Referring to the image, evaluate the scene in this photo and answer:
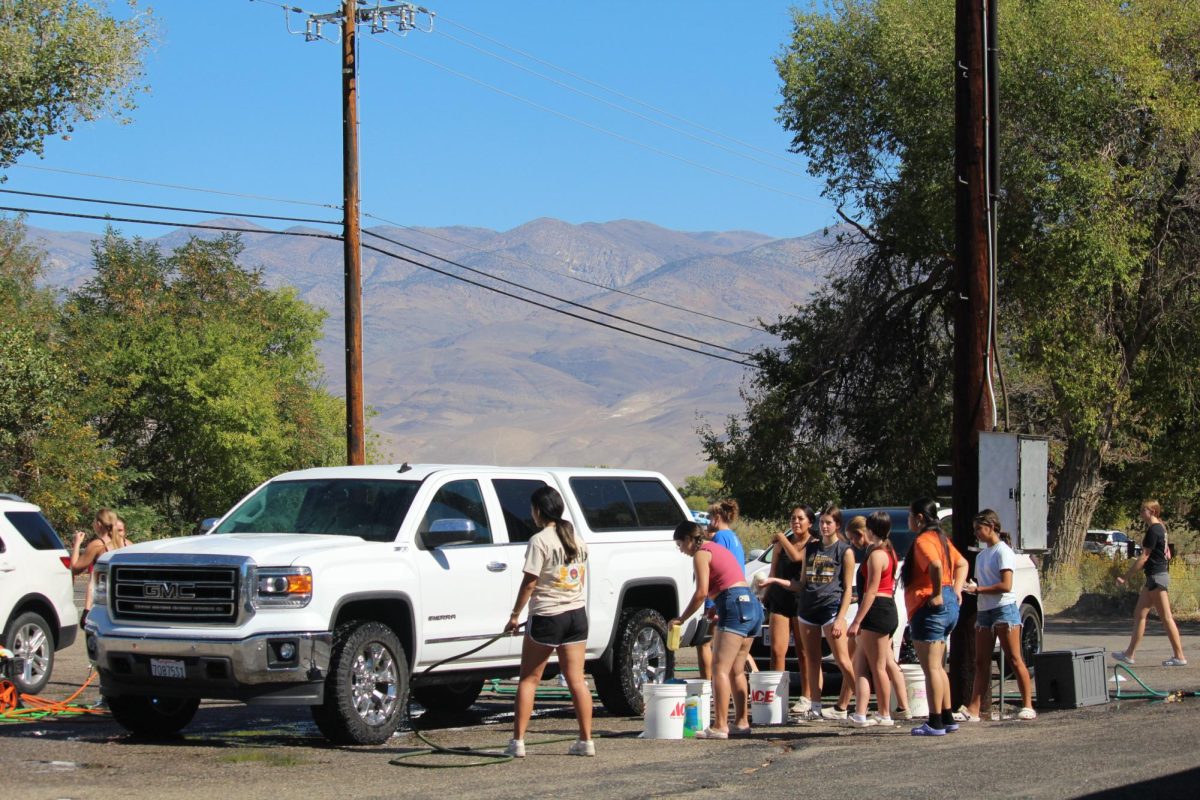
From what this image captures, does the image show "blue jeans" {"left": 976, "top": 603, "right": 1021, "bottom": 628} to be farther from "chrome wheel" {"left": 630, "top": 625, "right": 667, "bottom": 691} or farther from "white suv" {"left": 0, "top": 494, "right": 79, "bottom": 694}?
"white suv" {"left": 0, "top": 494, "right": 79, "bottom": 694}

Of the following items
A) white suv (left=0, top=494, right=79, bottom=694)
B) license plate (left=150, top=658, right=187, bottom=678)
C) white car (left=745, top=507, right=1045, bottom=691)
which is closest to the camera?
license plate (left=150, top=658, right=187, bottom=678)

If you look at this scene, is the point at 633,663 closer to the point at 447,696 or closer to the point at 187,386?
the point at 447,696

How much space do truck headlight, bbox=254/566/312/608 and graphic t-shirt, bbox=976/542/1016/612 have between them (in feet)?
18.0

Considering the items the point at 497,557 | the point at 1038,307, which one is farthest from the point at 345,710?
the point at 1038,307

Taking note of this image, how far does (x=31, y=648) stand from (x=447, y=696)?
394 centimetres

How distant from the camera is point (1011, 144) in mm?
26281

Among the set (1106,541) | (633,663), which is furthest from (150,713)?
(1106,541)

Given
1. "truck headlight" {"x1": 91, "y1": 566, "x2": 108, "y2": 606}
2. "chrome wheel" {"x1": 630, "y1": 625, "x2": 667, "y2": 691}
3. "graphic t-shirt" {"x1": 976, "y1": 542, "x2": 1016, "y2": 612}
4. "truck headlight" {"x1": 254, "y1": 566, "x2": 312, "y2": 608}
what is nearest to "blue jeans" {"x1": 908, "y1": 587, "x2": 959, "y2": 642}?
"graphic t-shirt" {"x1": 976, "y1": 542, "x2": 1016, "y2": 612}

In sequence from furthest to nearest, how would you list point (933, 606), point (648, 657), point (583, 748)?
point (648, 657) → point (933, 606) → point (583, 748)

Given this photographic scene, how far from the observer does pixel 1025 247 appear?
26625 mm

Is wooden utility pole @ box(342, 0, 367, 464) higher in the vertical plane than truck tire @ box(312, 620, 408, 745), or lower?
higher

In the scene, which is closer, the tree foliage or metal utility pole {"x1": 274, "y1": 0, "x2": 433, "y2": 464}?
metal utility pole {"x1": 274, "y1": 0, "x2": 433, "y2": 464}

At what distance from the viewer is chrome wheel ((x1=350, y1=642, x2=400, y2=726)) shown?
36.5 ft

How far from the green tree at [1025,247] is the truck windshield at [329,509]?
54.3ft
